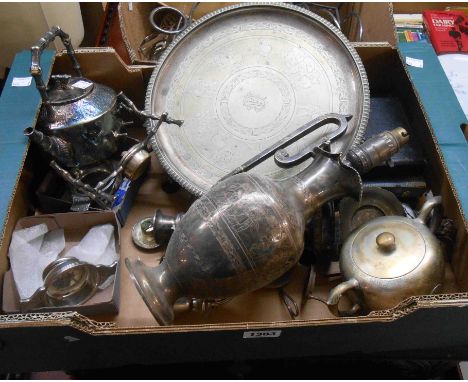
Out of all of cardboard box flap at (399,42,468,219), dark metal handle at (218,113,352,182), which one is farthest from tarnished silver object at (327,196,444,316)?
dark metal handle at (218,113,352,182)

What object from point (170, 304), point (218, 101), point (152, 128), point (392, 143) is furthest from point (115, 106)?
point (392, 143)

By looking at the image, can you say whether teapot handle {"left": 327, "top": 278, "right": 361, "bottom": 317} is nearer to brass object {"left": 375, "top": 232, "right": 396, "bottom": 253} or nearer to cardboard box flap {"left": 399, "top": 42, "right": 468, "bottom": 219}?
brass object {"left": 375, "top": 232, "right": 396, "bottom": 253}

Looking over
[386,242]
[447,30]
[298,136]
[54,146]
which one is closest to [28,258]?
[54,146]

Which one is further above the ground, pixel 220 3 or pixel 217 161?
pixel 220 3

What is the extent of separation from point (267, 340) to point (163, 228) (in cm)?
33

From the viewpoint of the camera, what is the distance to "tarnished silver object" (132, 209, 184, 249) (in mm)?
982

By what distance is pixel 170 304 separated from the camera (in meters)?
0.76

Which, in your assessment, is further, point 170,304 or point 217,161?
point 217,161

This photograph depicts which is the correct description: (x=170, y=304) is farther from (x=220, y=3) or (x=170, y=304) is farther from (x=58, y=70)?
(x=220, y=3)

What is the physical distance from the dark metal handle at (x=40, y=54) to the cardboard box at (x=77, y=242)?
0.25 m

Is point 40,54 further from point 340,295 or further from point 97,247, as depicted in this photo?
point 340,295

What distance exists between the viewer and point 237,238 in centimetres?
70

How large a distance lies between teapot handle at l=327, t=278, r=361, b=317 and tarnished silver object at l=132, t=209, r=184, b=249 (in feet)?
1.17

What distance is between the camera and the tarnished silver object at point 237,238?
71 centimetres
